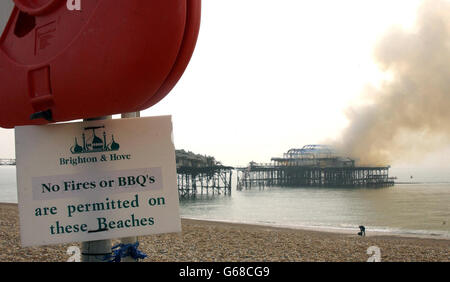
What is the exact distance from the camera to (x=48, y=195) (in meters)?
1.29

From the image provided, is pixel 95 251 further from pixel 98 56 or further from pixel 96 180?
pixel 98 56

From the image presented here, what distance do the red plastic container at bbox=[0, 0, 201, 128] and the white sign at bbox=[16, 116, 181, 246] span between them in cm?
8

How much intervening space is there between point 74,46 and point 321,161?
83.4 metres

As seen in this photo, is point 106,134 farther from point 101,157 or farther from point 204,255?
point 204,255

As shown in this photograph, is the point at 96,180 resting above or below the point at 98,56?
below

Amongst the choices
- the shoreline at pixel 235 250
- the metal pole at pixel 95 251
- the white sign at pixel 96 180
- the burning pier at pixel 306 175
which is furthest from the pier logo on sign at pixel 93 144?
the burning pier at pixel 306 175

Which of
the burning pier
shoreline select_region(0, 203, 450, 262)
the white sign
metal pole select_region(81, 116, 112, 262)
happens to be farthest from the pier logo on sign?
the burning pier

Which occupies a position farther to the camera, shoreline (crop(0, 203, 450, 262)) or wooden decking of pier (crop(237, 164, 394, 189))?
wooden decking of pier (crop(237, 164, 394, 189))

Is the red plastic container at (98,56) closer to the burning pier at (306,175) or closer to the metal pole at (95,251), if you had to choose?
the metal pole at (95,251)

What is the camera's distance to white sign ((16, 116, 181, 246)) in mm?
1285

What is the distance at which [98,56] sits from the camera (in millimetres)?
1117

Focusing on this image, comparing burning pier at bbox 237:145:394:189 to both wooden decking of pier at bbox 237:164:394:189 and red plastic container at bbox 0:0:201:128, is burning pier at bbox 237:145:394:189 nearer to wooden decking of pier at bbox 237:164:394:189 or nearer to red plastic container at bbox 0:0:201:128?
wooden decking of pier at bbox 237:164:394:189

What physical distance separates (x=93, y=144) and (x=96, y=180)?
0.10 metres

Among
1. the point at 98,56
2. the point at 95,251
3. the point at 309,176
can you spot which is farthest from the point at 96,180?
the point at 309,176
